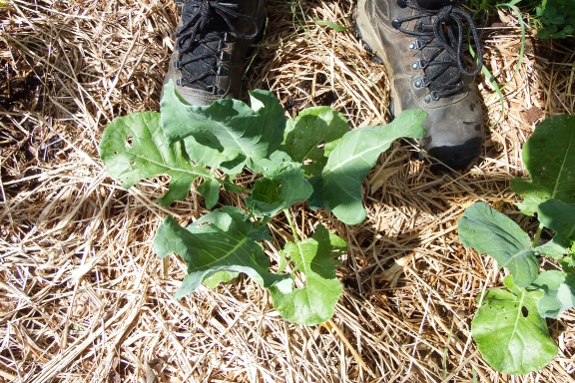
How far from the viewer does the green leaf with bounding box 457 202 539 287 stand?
1394mm

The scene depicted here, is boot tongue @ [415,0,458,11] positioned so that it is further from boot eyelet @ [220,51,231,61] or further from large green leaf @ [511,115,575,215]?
boot eyelet @ [220,51,231,61]

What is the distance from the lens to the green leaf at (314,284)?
146cm

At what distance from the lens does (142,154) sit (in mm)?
1588

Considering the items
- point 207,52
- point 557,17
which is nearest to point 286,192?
point 207,52

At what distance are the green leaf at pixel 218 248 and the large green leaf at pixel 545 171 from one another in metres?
0.98

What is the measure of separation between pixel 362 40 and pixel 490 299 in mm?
1198

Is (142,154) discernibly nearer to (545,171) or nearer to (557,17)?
(545,171)

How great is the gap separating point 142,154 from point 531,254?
1.36 metres

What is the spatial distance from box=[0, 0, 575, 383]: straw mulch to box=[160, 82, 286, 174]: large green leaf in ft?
1.08

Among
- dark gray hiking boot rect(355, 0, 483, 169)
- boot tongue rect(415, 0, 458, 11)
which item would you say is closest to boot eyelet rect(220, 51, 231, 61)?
dark gray hiking boot rect(355, 0, 483, 169)

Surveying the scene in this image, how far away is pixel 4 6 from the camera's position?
1971 millimetres

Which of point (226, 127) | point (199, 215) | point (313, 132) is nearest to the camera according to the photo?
point (226, 127)

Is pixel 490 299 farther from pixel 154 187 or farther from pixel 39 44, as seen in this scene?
pixel 39 44

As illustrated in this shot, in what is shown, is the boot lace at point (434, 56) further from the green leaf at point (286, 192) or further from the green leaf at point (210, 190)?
the green leaf at point (210, 190)
